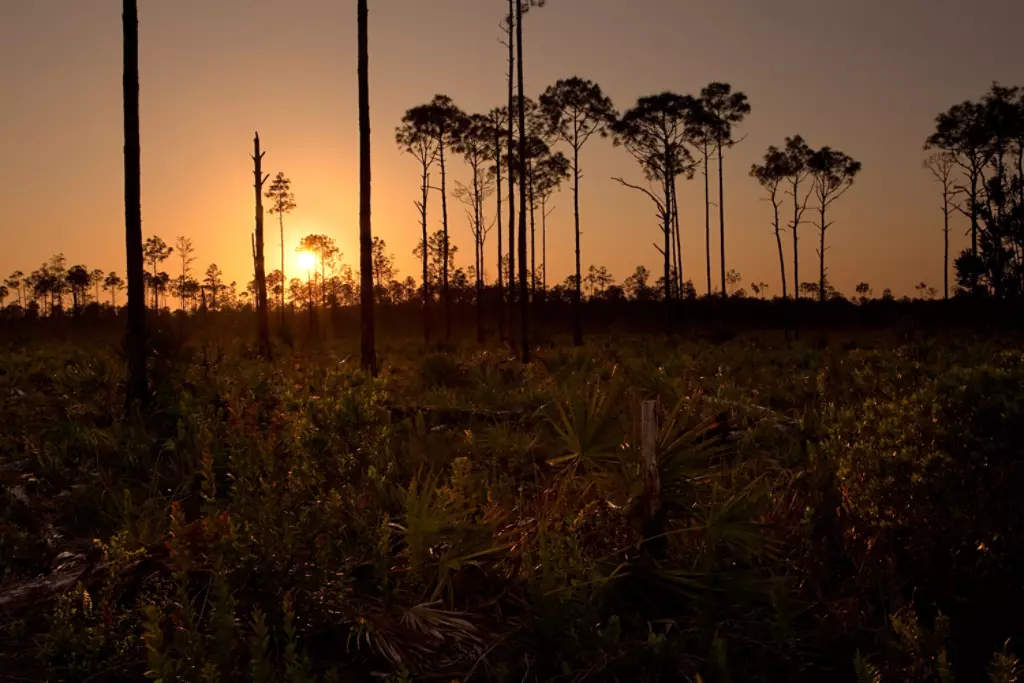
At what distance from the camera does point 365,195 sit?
17.4 meters

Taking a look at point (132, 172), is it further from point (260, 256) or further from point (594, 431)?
point (260, 256)

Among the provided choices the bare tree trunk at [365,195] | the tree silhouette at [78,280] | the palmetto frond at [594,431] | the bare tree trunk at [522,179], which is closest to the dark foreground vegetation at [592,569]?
the palmetto frond at [594,431]

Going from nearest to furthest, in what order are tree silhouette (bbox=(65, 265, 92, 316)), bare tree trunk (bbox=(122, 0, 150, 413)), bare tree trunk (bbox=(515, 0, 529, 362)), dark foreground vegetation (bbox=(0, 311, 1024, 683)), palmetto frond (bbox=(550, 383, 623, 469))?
dark foreground vegetation (bbox=(0, 311, 1024, 683)) < palmetto frond (bbox=(550, 383, 623, 469)) < bare tree trunk (bbox=(122, 0, 150, 413)) < bare tree trunk (bbox=(515, 0, 529, 362)) < tree silhouette (bbox=(65, 265, 92, 316))

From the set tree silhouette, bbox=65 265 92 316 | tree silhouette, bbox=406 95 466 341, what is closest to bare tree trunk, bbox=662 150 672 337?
tree silhouette, bbox=406 95 466 341

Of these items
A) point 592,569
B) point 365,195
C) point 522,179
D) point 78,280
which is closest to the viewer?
point 592,569

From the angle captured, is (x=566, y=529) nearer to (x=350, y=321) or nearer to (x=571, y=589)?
(x=571, y=589)

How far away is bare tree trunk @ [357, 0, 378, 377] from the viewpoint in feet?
55.3

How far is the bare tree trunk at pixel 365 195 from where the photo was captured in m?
16.8

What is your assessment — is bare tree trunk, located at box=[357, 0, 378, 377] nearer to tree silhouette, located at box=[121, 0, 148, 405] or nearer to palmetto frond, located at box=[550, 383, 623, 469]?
tree silhouette, located at box=[121, 0, 148, 405]

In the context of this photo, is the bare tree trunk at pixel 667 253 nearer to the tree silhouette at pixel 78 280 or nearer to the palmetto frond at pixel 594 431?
the palmetto frond at pixel 594 431

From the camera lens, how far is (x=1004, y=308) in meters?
31.5

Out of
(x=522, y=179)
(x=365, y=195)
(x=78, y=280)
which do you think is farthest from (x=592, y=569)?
(x=78, y=280)

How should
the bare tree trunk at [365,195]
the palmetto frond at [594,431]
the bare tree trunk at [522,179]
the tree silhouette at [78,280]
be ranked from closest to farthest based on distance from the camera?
the palmetto frond at [594,431], the bare tree trunk at [365,195], the bare tree trunk at [522,179], the tree silhouette at [78,280]

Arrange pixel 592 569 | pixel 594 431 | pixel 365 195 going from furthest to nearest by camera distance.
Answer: pixel 365 195
pixel 594 431
pixel 592 569
